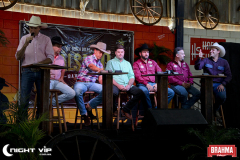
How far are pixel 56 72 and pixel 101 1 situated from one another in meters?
2.83

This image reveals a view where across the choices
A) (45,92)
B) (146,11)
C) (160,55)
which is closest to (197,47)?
(160,55)

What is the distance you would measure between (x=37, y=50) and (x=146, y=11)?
3.53 m

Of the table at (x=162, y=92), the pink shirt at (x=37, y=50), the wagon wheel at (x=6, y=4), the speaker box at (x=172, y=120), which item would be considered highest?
the wagon wheel at (x=6, y=4)

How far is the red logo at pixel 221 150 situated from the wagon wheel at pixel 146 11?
→ 393 centimetres

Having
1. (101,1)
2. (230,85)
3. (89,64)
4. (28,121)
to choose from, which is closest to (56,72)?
(89,64)

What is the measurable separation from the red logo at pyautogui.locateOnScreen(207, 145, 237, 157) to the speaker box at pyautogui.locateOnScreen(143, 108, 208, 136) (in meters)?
0.32

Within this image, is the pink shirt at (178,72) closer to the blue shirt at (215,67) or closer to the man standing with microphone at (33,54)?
the blue shirt at (215,67)

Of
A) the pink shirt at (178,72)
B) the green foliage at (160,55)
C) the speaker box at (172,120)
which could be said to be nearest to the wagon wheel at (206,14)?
the green foliage at (160,55)

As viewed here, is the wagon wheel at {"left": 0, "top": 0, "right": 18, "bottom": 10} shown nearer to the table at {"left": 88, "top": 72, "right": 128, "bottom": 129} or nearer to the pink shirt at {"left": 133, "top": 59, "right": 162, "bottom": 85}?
the pink shirt at {"left": 133, "top": 59, "right": 162, "bottom": 85}

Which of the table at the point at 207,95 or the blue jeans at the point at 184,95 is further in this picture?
the blue jeans at the point at 184,95

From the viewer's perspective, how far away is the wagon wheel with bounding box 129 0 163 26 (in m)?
6.23

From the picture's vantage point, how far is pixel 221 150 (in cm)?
275

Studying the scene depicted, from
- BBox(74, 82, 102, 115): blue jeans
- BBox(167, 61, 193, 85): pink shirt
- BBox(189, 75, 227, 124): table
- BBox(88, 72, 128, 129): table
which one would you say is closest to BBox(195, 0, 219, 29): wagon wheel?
BBox(167, 61, 193, 85): pink shirt

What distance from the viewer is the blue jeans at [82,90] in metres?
3.90
